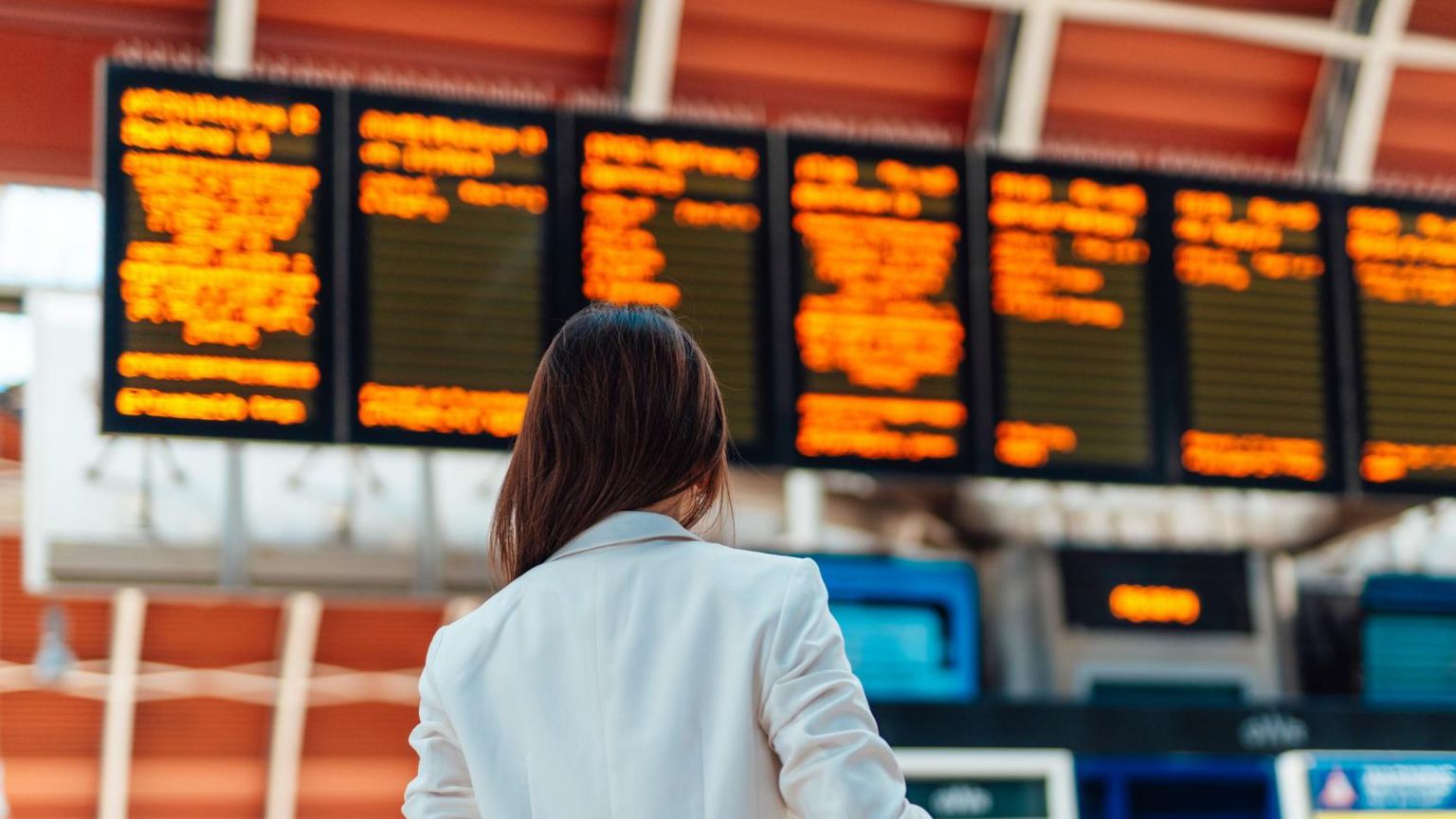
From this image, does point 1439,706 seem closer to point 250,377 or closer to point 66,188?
point 250,377

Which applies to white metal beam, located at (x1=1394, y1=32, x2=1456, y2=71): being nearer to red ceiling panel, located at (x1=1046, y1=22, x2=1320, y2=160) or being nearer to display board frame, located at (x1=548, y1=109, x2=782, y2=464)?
red ceiling panel, located at (x1=1046, y1=22, x2=1320, y2=160)

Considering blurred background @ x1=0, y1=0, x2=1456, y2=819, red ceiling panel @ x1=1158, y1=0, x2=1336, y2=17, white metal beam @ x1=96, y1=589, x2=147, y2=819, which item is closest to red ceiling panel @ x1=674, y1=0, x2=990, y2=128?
blurred background @ x1=0, y1=0, x2=1456, y2=819

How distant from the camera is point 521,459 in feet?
5.49

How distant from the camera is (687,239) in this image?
223 inches

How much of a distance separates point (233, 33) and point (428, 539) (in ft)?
7.07

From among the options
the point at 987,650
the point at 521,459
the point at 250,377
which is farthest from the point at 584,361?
the point at 987,650

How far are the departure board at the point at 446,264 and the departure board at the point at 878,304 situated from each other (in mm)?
907

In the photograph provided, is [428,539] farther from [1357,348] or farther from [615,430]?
[615,430]

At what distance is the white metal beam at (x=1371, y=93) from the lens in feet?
25.7

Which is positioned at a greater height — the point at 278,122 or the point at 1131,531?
the point at 278,122

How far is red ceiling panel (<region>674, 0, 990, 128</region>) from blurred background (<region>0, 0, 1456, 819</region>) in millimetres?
15

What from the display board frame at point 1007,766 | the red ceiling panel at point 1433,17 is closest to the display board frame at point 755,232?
the display board frame at point 1007,766

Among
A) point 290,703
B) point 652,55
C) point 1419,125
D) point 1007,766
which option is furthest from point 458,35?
point 290,703

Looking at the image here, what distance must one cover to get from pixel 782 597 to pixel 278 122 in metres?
4.21
